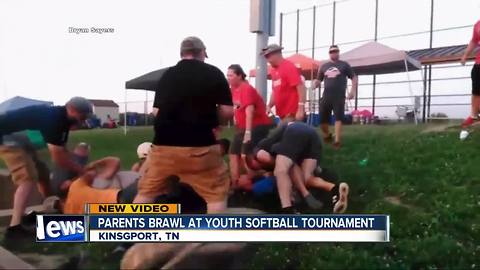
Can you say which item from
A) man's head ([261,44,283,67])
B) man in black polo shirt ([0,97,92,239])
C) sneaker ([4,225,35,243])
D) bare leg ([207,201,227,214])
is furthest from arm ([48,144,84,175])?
man's head ([261,44,283,67])

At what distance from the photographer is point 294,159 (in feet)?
8.11

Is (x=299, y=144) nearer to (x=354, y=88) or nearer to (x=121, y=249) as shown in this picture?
(x=354, y=88)

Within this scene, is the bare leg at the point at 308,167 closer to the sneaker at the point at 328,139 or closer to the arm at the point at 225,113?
the sneaker at the point at 328,139

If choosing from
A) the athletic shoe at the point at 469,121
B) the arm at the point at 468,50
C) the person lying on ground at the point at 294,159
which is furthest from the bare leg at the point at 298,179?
the arm at the point at 468,50

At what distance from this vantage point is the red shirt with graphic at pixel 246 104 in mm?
2432

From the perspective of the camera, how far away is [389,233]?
2.31 meters

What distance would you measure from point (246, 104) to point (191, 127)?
12.4 inches

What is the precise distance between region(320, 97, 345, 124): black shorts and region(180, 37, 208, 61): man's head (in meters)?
0.64

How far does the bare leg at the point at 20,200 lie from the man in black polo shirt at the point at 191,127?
0.63 m

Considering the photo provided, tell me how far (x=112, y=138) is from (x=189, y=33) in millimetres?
656

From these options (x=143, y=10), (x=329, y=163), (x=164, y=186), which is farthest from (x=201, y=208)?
(x=143, y=10)

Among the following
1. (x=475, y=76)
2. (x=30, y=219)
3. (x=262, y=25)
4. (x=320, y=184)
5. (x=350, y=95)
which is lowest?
(x=30, y=219)

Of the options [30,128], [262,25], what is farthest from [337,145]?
[30,128]

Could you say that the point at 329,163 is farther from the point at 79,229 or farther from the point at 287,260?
the point at 79,229
